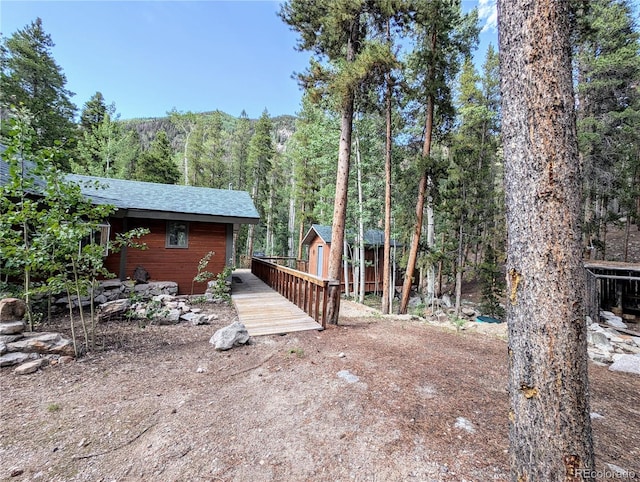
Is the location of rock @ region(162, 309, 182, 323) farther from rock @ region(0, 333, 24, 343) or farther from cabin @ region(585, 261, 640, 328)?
cabin @ region(585, 261, 640, 328)

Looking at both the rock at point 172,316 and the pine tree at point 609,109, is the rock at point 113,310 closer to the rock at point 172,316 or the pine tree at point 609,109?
the rock at point 172,316

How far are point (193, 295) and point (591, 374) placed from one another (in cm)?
890

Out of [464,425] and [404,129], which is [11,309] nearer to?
[464,425]

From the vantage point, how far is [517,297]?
142 centimetres

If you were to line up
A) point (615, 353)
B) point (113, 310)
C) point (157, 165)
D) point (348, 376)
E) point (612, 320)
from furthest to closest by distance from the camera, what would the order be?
point (157, 165) < point (612, 320) < point (113, 310) < point (615, 353) < point (348, 376)

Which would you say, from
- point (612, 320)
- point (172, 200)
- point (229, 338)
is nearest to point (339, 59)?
point (172, 200)

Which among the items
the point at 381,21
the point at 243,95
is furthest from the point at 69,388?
the point at 243,95

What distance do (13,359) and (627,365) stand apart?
827 cm

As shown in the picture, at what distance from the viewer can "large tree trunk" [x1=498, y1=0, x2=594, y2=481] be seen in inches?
50.1

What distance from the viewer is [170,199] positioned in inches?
341

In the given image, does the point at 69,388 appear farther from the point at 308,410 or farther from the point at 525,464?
the point at 525,464

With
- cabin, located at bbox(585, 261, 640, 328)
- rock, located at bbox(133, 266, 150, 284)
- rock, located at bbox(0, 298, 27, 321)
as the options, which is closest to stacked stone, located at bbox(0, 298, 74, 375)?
rock, located at bbox(0, 298, 27, 321)

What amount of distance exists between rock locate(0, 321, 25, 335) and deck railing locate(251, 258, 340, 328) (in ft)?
14.4

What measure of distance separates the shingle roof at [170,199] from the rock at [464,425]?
7.45 m
